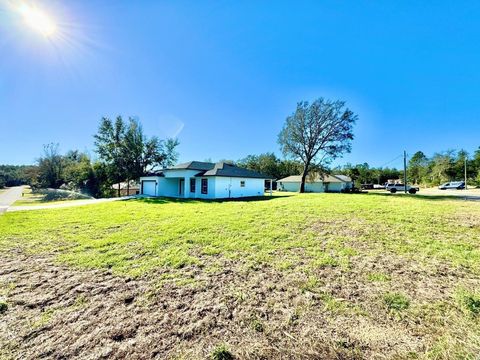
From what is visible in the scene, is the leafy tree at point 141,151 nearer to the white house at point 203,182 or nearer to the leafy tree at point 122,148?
the leafy tree at point 122,148

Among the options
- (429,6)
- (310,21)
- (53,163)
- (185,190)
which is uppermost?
(310,21)

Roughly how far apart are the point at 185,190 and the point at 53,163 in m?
27.8

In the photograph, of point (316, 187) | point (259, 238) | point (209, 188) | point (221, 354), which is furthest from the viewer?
point (316, 187)

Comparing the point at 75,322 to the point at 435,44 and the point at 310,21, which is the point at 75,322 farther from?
the point at 435,44

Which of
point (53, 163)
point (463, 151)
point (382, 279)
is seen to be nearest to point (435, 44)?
point (382, 279)

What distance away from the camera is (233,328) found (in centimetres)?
279

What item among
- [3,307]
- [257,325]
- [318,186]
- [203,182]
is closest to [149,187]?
[203,182]

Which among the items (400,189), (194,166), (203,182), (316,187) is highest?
(194,166)

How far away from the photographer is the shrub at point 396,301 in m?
3.18

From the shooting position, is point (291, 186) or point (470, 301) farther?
point (291, 186)

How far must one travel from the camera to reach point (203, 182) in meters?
20.8

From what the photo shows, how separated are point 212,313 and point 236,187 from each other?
→ 18.6 metres

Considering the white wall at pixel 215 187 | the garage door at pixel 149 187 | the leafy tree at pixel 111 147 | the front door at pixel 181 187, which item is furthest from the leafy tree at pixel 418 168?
the leafy tree at pixel 111 147

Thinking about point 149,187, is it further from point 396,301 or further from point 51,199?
point 396,301
